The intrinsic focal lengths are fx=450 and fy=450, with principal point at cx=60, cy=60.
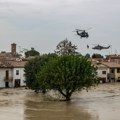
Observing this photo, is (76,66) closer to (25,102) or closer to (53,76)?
(53,76)

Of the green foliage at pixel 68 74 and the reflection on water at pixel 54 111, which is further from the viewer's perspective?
the green foliage at pixel 68 74

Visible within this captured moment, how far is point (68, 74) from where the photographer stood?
65.7 metres

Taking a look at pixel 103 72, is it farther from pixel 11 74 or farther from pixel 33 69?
pixel 33 69

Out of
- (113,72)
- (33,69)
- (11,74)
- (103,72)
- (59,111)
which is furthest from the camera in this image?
(113,72)

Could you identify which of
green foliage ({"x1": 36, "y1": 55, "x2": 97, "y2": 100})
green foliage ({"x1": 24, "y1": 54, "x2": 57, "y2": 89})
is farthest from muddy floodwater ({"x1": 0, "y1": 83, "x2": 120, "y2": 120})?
green foliage ({"x1": 24, "y1": 54, "x2": 57, "y2": 89})

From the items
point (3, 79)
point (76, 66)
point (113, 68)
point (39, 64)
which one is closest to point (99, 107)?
point (76, 66)

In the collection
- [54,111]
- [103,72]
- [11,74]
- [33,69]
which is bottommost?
[54,111]

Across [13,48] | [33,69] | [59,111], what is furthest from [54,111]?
[13,48]

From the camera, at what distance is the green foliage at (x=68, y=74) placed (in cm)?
6581

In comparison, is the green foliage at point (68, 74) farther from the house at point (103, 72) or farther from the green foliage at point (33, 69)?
the house at point (103, 72)

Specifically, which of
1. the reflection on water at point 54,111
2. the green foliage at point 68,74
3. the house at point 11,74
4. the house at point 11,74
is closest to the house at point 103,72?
the house at point 11,74

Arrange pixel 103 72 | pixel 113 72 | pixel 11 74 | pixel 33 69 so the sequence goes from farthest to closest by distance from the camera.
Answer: pixel 113 72, pixel 103 72, pixel 11 74, pixel 33 69

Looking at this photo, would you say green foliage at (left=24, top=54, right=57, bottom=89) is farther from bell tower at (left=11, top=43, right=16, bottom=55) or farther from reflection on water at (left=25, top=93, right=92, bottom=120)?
bell tower at (left=11, top=43, right=16, bottom=55)

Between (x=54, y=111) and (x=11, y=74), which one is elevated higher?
(x=11, y=74)
